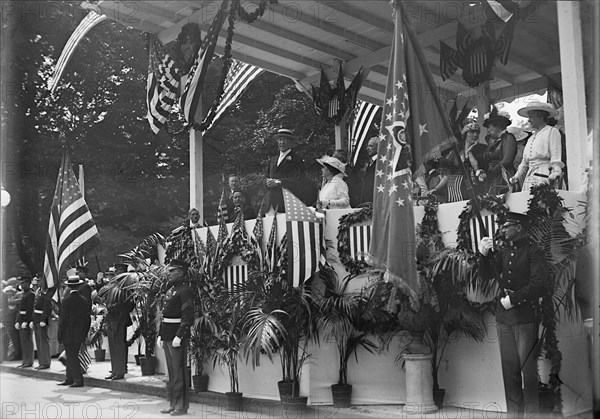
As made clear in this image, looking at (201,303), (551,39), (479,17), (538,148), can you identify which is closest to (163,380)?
(201,303)

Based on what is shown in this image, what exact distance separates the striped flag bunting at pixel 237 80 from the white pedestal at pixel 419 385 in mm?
7615

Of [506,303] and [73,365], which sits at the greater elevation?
[506,303]

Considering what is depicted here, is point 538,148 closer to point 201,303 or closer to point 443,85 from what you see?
point 201,303

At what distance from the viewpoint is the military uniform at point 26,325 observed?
17.3 m

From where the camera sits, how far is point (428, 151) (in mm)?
8758

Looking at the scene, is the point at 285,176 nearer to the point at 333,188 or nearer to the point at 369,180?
the point at 333,188

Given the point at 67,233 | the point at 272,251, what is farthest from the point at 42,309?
the point at 272,251

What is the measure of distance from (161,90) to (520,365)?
8556mm

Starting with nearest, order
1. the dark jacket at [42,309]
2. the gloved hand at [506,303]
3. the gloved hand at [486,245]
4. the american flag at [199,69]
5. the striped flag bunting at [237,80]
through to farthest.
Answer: the gloved hand at [506,303] < the gloved hand at [486,245] < the american flag at [199,69] < the striped flag bunting at [237,80] < the dark jacket at [42,309]

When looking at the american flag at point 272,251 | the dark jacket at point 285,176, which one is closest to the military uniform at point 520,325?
the american flag at point 272,251

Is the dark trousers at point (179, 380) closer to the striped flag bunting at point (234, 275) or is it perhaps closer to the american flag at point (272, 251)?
the striped flag bunting at point (234, 275)

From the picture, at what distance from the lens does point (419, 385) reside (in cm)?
854

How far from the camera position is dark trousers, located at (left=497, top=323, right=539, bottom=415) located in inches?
304

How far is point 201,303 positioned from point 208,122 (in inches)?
144
